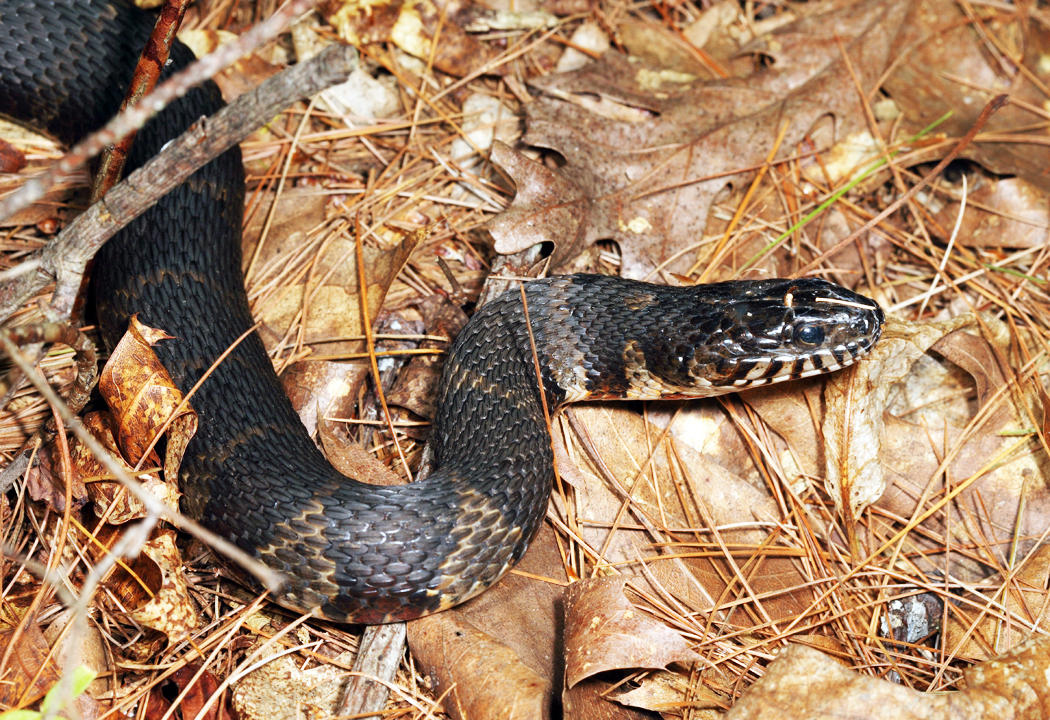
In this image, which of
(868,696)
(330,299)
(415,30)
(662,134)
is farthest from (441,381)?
(415,30)

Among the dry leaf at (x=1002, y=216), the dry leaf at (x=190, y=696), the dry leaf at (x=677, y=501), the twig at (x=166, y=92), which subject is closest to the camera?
the twig at (x=166, y=92)

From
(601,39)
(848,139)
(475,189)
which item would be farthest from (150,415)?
(848,139)

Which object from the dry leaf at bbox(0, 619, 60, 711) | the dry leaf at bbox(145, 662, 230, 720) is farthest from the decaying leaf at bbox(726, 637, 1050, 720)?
the dry leaf at bbox(0, 619, 60, 711)

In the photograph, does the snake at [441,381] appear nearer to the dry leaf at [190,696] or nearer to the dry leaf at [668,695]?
the dry leaf at [190,696]

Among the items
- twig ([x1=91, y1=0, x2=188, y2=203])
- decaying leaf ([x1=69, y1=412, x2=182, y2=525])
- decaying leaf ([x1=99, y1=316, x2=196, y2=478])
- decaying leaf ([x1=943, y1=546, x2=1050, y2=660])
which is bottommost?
decaying leaf ([x1=943, y1=546, x2=1050, y2=660])

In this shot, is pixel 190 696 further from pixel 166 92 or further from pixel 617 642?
pixel 166 92

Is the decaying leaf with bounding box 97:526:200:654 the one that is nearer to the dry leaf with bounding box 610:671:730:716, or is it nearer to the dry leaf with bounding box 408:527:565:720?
the dry leaf with bounding box 408:527:565:720

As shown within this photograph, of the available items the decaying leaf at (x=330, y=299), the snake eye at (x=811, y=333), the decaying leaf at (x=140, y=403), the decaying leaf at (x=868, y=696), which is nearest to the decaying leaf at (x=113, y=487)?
the decaying leaf at (x=140, y=403)
